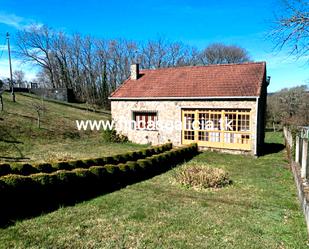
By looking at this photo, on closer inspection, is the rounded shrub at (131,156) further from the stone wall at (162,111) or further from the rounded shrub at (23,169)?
the stone wall at (162,111)

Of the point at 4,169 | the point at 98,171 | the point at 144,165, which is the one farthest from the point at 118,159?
→ the point at 4,169

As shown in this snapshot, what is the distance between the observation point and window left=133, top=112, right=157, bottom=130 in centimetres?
1736

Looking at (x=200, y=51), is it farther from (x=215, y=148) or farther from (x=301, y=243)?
(x=301, y=243)

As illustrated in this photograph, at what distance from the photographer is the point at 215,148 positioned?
1522cm

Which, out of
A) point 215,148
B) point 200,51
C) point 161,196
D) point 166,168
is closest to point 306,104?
point 200,51

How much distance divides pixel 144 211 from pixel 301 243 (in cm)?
339

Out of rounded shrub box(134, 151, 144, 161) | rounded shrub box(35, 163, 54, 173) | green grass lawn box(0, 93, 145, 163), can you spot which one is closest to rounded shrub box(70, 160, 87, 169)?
rounded shrub box(35, 163, 54, 173)

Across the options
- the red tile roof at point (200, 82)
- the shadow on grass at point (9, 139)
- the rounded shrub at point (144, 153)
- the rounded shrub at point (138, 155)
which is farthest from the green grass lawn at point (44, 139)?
the red tile roof at point (200, 82)

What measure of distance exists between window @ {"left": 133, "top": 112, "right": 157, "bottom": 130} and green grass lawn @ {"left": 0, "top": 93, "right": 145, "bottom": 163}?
1.45m

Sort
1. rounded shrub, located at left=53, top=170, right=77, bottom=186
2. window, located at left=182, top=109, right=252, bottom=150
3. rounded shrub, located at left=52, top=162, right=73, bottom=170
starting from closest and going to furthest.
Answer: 1. rounded shrub, located at left=53, top=170, right=77, bottom=186
2. rounded shrub, located at left=52, top=162, right=73, bottom=170
3. window, located at left=182, top=109, right=252, bottom=150

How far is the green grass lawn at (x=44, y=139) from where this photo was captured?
42.4 ft

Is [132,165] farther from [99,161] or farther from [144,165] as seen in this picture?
[99,161]

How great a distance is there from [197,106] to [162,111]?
2360mm

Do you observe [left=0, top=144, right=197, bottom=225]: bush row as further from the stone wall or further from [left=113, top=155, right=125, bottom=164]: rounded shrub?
the stone wall
